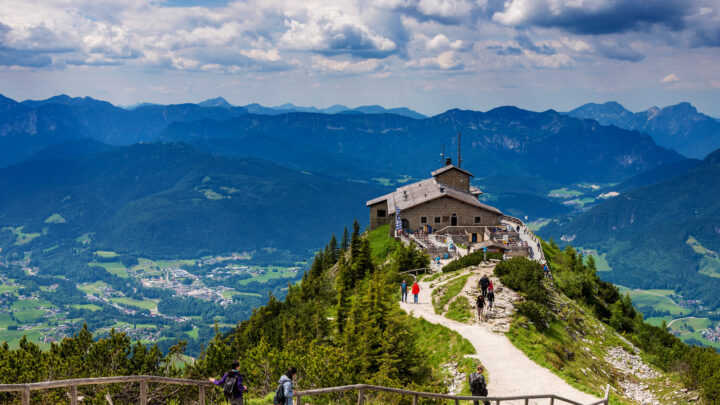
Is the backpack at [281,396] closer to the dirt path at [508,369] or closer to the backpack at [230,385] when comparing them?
the backpack at [230,385]

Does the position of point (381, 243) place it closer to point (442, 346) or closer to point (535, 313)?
point (535, 313)

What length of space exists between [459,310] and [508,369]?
874 cm

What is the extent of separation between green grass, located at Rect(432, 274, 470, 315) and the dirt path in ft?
9.24

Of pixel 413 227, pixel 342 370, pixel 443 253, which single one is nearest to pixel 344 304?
pixel 342 370

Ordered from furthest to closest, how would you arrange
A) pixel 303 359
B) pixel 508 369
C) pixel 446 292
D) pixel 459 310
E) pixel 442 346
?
1. pixel 446 292
2. pixel 459 310
3. pixel 442 346
4. pixel 508 369
5. pixel 303 359

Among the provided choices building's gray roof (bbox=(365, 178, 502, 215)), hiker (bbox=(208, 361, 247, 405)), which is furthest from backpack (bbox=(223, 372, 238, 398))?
building's gray roof (bbox=(365, 178, 502, 215))

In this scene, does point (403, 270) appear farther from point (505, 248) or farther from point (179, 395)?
point (179, 395)

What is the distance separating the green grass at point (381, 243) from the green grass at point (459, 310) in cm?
2458

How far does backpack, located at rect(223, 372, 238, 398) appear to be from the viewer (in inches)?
566

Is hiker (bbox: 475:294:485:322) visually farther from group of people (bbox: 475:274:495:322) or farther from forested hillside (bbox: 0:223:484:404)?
forested hillside (bbox: 0:223:484:404)

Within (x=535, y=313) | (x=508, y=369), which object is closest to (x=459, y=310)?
(x=535, y=313)

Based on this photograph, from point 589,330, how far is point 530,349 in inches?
417

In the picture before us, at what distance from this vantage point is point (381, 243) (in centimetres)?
6888

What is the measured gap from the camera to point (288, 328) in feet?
126
